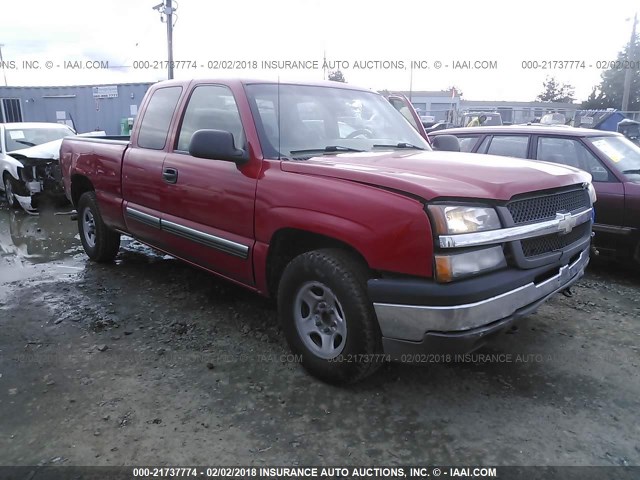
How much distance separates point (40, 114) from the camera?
80.1ft

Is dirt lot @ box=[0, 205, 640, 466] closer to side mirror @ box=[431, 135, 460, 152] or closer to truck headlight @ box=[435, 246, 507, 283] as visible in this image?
truck headlight @ box=[435, 246, 507, 283]

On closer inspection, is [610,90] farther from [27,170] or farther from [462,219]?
[462,219]

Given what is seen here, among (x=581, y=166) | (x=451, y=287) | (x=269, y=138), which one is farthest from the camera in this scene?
(x=581, y=166)

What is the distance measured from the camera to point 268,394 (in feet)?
9.64

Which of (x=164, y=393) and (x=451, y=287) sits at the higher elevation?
(x=451, y=287)

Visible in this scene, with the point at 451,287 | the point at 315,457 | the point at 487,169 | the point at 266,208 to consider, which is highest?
the point at 487,169

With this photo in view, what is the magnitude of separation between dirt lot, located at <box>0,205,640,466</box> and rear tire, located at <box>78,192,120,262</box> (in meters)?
1.06

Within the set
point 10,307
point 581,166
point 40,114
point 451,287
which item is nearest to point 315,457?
point 451,287

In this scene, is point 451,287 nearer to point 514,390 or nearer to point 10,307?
point 514,390

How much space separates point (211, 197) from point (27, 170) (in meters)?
6.50

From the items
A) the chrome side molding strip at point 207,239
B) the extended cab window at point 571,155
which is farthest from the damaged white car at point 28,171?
the extended cab window at point 571,155

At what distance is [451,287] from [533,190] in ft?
2.67

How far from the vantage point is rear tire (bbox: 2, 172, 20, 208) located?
8963 millimetres

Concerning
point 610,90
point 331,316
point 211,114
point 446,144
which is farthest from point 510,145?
point 610,90
